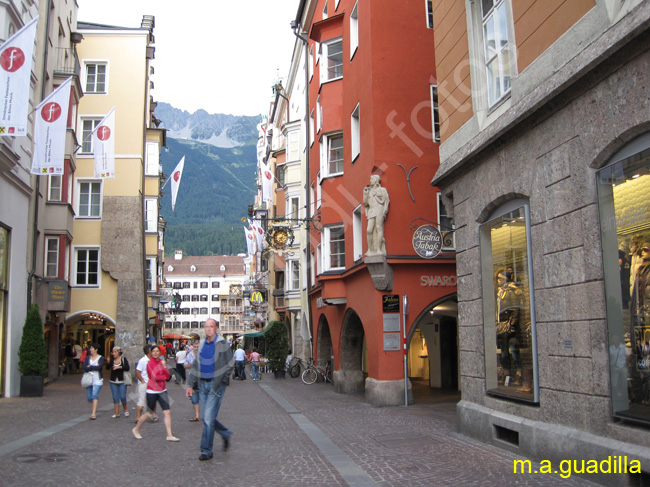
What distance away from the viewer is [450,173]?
12.8 m

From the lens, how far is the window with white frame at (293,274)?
43.2 metres

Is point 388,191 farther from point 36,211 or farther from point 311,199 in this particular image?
point 311,199

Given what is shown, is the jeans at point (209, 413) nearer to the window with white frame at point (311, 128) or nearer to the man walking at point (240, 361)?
the window with white frame at point (311, 128)

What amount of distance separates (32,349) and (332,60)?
1472 centimetres

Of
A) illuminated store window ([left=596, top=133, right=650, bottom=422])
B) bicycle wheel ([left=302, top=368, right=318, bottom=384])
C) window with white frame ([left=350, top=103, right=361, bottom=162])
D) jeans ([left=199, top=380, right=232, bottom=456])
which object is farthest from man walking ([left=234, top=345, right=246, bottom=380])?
illuminated store window ([left=596, top=133, right=650, bottom=422])

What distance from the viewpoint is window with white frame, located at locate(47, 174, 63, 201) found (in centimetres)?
2961

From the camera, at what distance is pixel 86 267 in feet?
109

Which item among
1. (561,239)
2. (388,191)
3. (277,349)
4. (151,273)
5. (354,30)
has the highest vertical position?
(354,30)

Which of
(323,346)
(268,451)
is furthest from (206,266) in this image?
(268,451)

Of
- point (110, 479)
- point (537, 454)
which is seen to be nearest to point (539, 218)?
point (537, 454)

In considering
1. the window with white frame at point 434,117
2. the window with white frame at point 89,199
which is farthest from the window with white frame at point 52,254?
the window with white frame at point 434,117

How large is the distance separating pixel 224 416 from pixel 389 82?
410 inches

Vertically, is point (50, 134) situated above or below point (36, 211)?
above

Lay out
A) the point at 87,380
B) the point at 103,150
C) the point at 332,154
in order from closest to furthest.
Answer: the point at 87,380
the point at 332,154
the point at 103,150
